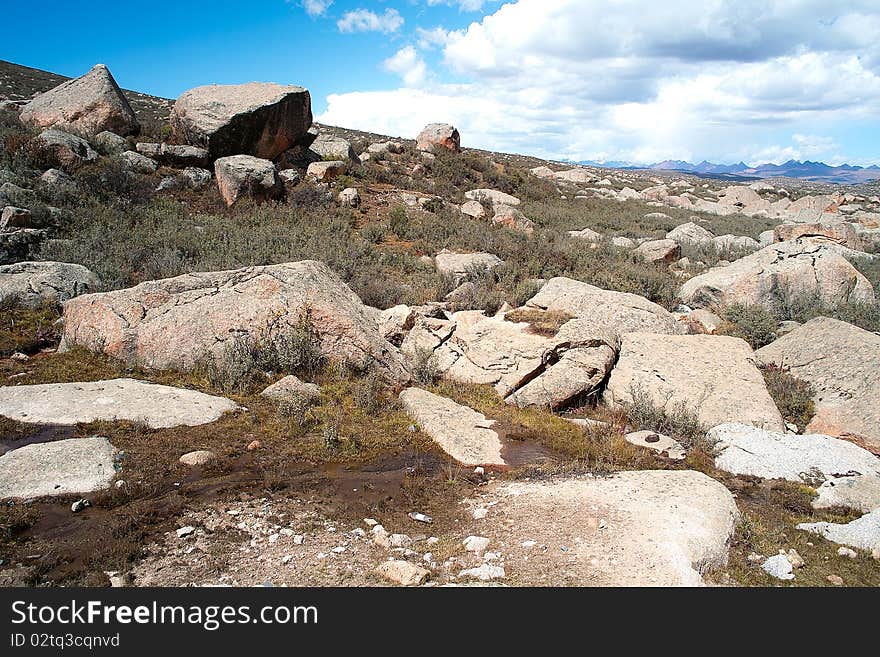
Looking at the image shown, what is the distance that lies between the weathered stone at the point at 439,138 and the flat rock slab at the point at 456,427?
25986mm

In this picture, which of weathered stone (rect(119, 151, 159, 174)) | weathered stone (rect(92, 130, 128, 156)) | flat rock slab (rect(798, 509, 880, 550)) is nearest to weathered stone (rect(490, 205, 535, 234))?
weathered stone (rect(119, 151, 159, 174))

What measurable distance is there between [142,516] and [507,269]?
1049 centimetres

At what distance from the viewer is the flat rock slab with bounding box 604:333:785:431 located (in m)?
6.95

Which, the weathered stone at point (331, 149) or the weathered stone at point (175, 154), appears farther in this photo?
the weathered stone at point (331, 149)

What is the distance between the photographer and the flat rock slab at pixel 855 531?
4.36 meters

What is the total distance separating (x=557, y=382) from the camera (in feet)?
24.1

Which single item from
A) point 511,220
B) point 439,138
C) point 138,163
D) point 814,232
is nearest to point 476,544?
point 814,232

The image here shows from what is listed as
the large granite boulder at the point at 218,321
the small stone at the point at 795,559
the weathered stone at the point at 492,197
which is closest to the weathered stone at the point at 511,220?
the weathered stone at the point at 492,197

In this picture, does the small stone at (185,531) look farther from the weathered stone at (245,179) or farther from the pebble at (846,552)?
the weathered stone at (245,179)

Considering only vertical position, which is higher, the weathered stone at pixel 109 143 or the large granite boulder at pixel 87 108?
the large granite boulder at pixel 87 108

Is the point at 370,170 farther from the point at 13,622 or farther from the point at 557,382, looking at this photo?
the point at 13,622

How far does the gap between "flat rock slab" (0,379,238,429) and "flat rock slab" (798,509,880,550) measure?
6311 mm

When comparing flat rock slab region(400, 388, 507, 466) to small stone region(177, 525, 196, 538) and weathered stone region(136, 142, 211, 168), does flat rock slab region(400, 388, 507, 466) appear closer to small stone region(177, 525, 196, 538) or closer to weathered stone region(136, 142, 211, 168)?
small stone region(177, 525, 196, 538)

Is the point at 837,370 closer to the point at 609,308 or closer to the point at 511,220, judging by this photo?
the point at 609,308
